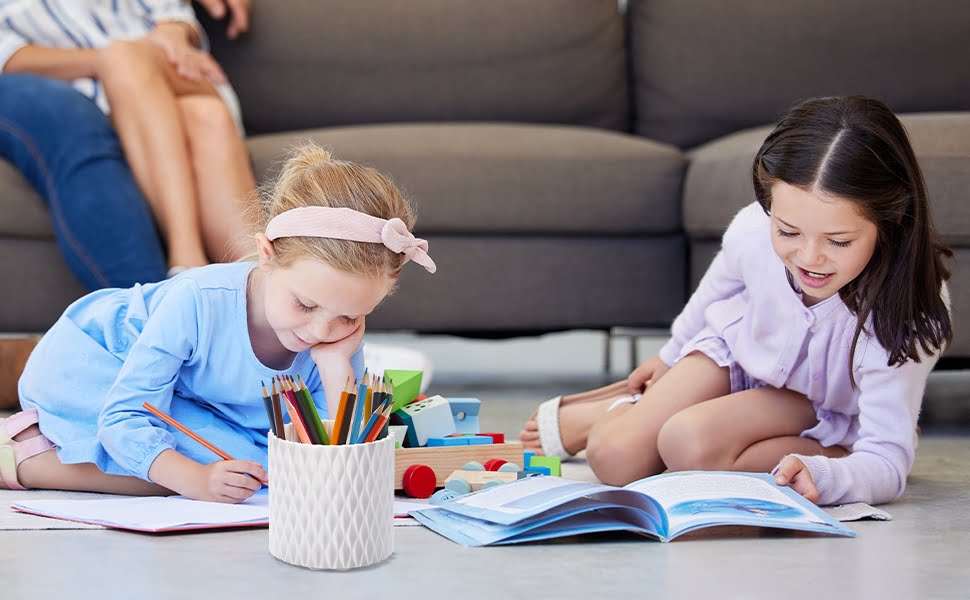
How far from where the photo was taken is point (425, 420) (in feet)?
4.31

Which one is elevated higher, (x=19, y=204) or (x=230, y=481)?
(x=19, y=204)

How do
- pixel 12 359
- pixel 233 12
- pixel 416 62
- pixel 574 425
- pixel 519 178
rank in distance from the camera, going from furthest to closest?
pixel 416 62 < pixel 233 12 < pixel 519 178 < pixel 12 359 < pixel 574 425

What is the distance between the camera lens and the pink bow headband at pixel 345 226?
1.08 meters

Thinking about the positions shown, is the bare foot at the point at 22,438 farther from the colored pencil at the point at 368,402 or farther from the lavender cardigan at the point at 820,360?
the lavender cardigan at the point at 820,360

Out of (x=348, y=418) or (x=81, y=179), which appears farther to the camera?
(x=81, y=179)

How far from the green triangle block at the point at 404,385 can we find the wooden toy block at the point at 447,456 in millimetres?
79

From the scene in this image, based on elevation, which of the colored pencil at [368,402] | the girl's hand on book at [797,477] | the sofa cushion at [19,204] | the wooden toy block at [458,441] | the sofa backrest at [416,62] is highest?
the sofa backrest at [416,62]

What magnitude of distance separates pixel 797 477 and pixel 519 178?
954 mm

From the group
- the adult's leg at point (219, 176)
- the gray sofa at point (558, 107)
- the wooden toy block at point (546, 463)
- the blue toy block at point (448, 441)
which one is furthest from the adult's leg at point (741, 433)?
the adult's leg at point (219, 176)

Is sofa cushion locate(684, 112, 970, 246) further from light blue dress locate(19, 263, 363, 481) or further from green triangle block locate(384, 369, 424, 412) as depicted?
light blue dress locate(19, 263, 363, 481)

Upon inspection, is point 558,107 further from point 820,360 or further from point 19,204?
point 820,360

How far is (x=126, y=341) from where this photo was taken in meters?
1.25

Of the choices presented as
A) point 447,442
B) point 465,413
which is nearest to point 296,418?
point 447,442

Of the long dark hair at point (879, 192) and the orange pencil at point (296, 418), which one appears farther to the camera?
the long dark hair at point (879, 192)
